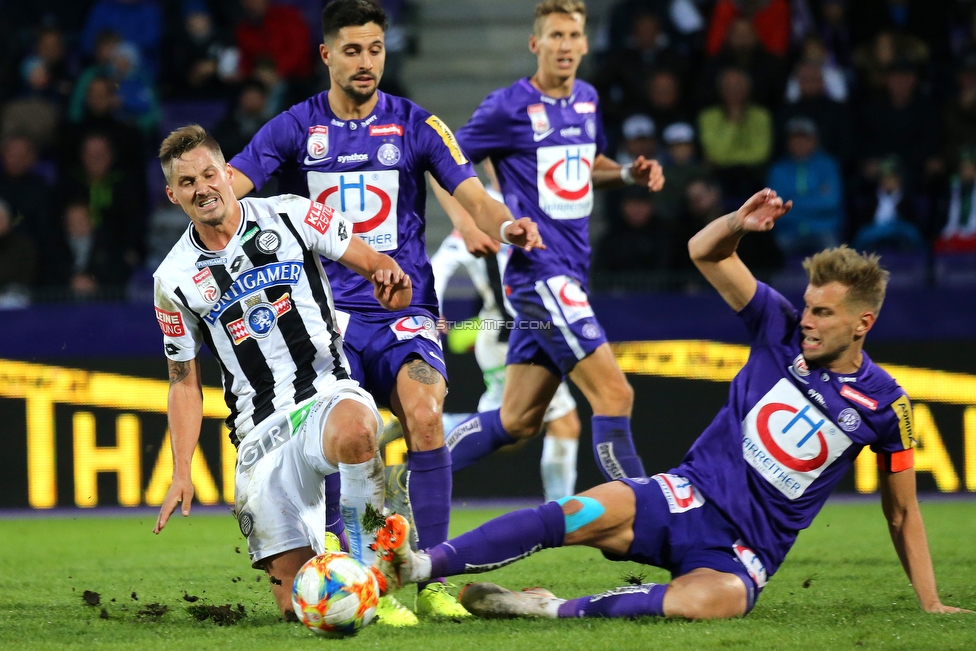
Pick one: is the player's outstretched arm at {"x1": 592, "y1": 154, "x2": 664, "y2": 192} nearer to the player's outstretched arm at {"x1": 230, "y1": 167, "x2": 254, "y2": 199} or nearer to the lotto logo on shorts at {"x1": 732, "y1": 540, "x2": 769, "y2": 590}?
the player's outstretched arm at {"x1": 230, "y1": 167, "x2": 254, "y2": 199}

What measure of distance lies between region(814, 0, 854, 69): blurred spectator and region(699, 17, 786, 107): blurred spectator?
0.90m

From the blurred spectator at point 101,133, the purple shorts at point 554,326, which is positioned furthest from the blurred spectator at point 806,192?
the blurred spectator at point 101,133

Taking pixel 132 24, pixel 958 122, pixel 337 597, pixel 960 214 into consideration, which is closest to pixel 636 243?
pixel 960 214

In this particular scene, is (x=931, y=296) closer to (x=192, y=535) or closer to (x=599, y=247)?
(x=599, y=247)

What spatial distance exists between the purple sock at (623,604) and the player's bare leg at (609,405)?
164cm

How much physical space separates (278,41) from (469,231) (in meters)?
7.21

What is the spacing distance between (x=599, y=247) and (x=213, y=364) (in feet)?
10.2

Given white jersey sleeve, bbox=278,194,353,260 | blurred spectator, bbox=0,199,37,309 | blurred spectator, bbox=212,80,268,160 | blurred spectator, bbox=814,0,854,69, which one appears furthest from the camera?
blurred spectator, bbox=814,0,854,69

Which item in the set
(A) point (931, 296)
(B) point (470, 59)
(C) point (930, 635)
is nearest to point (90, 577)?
(C) point (930, 635)

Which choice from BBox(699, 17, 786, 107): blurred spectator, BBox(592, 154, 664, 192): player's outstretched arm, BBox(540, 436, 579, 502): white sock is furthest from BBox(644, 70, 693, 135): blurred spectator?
BBox(592, 154, 664, 192): player's outstretched arm

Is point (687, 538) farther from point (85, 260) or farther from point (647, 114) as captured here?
point (647, 114)

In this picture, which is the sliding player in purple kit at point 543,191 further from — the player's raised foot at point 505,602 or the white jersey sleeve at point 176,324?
the white jersey sleeve at point 176,324

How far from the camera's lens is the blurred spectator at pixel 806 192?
10.3m

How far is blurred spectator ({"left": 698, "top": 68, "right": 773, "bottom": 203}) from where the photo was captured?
10.9m
